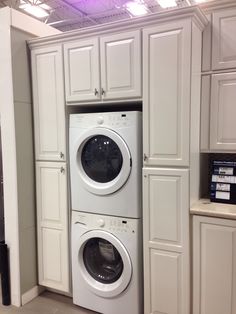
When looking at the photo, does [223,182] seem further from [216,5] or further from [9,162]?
[9,162]

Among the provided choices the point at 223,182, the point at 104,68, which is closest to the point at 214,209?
the point at 223,182

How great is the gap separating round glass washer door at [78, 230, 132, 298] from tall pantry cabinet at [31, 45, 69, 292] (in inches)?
7.7

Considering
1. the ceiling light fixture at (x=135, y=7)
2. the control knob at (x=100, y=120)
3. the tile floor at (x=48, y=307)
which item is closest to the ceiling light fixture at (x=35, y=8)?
the ceiling light fixture at (x=135, y=7)

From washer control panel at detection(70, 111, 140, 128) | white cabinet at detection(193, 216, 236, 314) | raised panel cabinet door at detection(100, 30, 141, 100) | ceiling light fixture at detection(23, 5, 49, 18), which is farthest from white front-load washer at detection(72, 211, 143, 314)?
ceiling light fixture at detection(23, 5, 49, 18)

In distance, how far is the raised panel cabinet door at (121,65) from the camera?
6.77 feet

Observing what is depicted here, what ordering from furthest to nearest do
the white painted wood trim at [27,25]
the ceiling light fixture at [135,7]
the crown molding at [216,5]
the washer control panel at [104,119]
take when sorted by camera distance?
1. the ceiling light fixture at [135,7]
2. the white painted wood trim at [27,25]
3. the washer control panel at [104,119]
4. the crown molding at [216,5]

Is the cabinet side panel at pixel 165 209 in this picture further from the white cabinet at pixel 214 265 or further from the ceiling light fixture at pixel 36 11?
the ceiling light fixture at pixel 36 11

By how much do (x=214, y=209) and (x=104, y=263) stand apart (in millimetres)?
1036

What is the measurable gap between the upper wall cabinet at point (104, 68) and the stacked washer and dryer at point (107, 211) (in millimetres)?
169

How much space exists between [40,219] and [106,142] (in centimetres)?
97

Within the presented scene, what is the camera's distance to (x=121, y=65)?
212 cm

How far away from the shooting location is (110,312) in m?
2.28

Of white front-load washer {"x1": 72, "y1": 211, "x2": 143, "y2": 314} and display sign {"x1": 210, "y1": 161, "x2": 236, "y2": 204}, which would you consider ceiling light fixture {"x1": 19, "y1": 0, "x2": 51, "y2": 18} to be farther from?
display sign {"x1": 210, "y1": 161, "x2": 236, "y2": 204}

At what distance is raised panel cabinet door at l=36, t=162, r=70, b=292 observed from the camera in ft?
8.13
